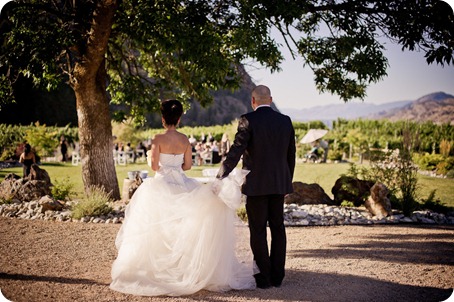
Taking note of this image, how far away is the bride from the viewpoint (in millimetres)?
4742

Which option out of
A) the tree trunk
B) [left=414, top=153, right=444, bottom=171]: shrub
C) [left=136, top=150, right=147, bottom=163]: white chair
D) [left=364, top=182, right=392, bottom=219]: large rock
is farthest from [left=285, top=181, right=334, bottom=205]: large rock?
[left=136, top=150, right=147, bottom=163]: white chair

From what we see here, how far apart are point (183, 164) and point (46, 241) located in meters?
3.25

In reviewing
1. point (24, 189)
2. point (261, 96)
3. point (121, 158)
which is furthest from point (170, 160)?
point (121, 158)

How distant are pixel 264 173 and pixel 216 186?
1.85ft

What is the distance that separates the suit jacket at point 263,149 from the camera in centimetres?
479

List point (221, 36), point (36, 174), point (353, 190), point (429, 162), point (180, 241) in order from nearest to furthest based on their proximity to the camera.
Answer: point (180, 241)
point (221, 36)
point (353, 190)
point (36, 174)
point (429, 162)

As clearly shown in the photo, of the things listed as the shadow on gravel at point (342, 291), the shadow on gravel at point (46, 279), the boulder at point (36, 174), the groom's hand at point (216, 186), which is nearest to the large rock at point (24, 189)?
the boulder at point (36, 174)

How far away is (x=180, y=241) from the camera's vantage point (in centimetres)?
482

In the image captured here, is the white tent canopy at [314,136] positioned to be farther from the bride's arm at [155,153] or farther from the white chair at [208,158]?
the bride's arm at [155,153]

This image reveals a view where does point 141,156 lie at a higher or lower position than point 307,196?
higher

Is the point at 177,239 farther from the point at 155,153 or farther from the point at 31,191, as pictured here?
the point at 31,191

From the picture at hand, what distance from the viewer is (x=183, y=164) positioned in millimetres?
5332

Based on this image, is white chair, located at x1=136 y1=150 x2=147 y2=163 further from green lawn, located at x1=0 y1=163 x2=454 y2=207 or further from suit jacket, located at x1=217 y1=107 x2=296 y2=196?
suit jacket, located at x1=217 y1=107 x2=296 y2=196

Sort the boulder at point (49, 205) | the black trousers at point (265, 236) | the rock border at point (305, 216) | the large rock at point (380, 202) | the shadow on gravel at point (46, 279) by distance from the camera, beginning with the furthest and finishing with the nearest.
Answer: the large rock at point (380, 202) → the boulder at point (49, 205) → the rock border at point (305, 216) → the shadow on gravel at point (46, 279) → the black trousers at point (265, 236)
